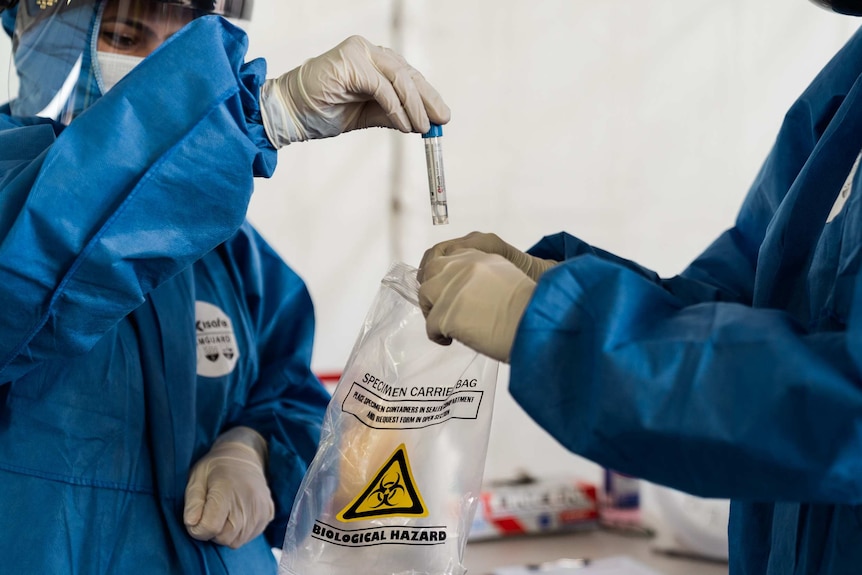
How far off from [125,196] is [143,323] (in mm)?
331

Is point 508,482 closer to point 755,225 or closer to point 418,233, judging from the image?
point 418,233

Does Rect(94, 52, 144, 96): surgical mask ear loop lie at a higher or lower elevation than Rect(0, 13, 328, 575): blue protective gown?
higher

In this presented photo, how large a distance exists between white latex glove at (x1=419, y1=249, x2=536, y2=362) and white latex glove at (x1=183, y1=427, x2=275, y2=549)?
19.4 inches

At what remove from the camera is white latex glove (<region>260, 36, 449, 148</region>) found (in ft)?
3.20

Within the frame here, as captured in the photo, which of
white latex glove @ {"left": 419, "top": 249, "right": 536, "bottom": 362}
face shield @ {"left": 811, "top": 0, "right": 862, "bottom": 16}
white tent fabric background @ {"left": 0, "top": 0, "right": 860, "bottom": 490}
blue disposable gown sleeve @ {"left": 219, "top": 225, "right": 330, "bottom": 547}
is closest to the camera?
white latex glove @ {"left": 419, "top": 249, "right": 536, "bottom": 362}

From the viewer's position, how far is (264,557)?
1.29m

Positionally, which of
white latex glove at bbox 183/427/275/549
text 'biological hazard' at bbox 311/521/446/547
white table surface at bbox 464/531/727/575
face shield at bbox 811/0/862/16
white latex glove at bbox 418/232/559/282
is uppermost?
face shield at bbox 811/0/862/16

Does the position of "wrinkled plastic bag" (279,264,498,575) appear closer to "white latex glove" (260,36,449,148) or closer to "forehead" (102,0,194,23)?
"white latex glove" (260,36,449,148)

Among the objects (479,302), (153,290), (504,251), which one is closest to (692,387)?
(479,302)

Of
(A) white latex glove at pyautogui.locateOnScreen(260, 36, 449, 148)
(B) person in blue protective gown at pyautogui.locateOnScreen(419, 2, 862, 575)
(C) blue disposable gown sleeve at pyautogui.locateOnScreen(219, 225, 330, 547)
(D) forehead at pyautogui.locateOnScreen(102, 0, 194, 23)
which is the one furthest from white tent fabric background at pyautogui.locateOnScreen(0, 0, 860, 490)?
(B) person in blue protective gown at pyautogui.locateOnScreen(419, 2, 862, 575)

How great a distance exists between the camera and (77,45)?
3.69 feet

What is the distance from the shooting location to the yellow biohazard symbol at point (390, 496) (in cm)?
96

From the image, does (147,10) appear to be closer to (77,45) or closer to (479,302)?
(77,45)

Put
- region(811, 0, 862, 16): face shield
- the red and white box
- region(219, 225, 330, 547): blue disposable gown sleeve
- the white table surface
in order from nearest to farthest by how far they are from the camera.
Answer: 1. region(811, 0, 862, 16): face shield
2. region(219, 225, 330, 547): blue disposable gown sleeve
3. the white table surface
4. the red and white box
